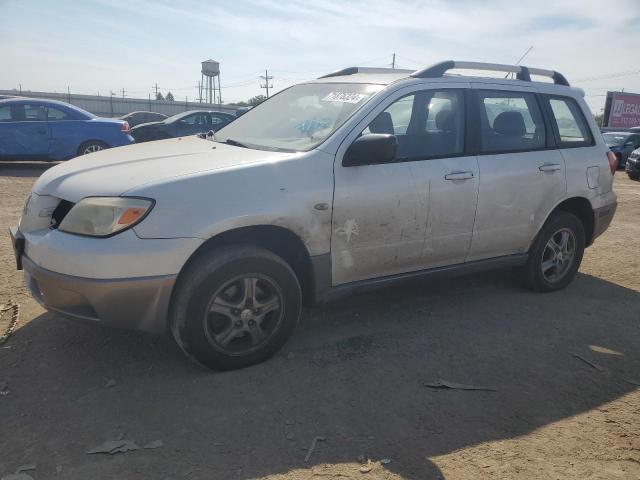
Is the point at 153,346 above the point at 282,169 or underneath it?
underneath

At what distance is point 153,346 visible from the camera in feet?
11.6

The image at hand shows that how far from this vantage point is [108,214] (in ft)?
9.33

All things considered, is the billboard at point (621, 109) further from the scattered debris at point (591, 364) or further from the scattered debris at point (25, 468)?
the scattered debris at point (25, 468)

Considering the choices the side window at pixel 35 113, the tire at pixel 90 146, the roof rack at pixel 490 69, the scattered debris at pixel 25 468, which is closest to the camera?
the scattered debris at pixel 25 468

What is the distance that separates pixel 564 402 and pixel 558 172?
2161 millimetres

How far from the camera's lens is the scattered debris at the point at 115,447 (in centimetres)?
250

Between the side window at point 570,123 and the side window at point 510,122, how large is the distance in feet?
0.74

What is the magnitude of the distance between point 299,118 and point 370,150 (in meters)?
0.82

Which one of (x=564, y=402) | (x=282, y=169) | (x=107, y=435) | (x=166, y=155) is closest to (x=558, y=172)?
(x=564, y=402)

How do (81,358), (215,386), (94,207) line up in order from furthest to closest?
(81,358)
(215,386)
(94,207)

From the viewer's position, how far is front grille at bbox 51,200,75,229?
10.3 ft

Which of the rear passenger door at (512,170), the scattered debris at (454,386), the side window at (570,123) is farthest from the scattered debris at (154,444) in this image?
the side window at (570,123)

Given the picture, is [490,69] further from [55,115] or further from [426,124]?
[55,115]

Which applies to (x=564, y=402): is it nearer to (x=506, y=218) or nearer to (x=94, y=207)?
(x=506, y=218)
